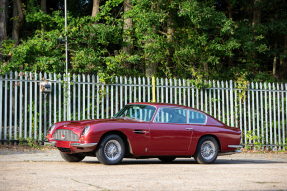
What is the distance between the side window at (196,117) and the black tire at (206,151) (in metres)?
0.46

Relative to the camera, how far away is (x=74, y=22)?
55.4ft

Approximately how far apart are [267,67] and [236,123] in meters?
12.6

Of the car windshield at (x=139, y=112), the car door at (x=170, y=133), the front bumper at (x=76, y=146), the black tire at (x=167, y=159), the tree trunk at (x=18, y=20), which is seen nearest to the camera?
the front bumper at (x=76, y=146)

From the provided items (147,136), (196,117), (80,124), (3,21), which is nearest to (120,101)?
(196,117)

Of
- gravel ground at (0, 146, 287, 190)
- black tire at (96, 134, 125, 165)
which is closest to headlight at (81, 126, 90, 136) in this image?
black tire at (96, 134, 125, 165)

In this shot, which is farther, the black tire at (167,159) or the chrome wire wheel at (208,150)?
the black tire at (167,159)

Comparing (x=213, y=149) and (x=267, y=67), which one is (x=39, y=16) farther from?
(x=267, y=67)

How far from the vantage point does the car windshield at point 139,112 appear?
28.9 ft

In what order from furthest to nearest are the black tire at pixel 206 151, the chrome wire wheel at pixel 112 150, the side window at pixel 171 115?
the black tire at pixel 206 151
the side window at pixel 171 115
the chrome wire wheel at pixel 112 150

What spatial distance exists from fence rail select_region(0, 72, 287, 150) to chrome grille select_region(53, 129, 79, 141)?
3.71 meters

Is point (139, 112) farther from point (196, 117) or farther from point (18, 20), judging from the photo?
point (18, 20)

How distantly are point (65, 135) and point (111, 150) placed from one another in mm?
1038

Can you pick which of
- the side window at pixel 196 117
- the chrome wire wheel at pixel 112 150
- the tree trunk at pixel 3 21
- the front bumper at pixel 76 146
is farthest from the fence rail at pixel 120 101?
the tree trunk at pixel 3 21

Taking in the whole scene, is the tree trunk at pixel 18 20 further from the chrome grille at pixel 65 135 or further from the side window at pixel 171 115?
the side window at pixel 171 115
